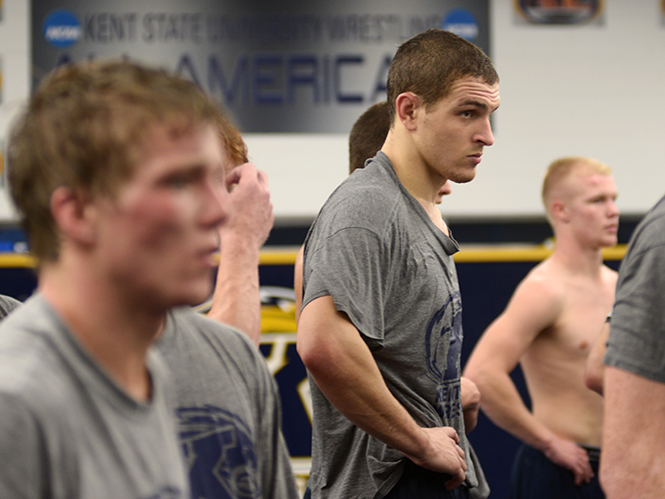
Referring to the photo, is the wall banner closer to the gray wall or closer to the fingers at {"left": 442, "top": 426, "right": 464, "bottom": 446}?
the gray wall

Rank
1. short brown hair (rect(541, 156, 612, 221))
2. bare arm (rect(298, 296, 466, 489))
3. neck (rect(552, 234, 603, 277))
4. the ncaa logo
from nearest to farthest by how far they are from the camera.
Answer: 1. bare arm (rect(298, 296, 466, 489))
2. neck (rect(552, 234, 603, 277))
3. short brown hair (rect(541, 156, 612, 221))
4. the ncaa logo

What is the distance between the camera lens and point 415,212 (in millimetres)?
1645

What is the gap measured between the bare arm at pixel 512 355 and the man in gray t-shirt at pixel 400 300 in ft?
3.81

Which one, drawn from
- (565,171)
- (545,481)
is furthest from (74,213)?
(565,171)

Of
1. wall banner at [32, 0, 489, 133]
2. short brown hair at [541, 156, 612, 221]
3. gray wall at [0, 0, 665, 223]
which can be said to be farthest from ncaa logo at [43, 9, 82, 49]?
short brown hair at [541, 156, 612, 221]

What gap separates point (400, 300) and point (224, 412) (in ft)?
2.21

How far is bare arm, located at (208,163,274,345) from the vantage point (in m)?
1.49

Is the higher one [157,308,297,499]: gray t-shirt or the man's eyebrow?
the man's eyebrow

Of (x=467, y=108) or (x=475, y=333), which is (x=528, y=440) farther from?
(x=467, y=108)

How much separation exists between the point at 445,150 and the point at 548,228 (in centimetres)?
615

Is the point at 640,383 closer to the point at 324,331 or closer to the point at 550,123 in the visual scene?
the point at 324,331

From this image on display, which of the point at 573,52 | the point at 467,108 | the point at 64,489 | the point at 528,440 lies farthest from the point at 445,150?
the point at 573,52

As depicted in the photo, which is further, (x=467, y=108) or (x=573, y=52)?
(x=573, y=52)

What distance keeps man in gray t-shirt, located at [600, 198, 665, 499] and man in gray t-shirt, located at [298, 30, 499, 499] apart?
41cm
